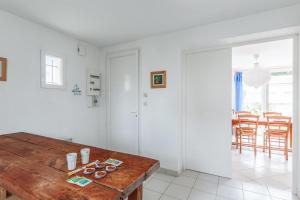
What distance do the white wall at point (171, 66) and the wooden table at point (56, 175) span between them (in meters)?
1.41

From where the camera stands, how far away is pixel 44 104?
2.36 m

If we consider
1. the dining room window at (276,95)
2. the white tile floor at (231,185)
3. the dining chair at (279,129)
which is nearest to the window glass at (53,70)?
the white tile floor at (231,185)

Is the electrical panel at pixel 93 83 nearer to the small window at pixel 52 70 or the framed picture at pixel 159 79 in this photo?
the small window at pixel 52 70

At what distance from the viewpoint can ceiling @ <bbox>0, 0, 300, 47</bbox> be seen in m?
1.77

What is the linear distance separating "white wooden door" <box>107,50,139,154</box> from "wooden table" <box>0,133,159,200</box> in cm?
156

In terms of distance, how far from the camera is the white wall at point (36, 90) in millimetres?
1986

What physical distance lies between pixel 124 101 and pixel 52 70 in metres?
1.29

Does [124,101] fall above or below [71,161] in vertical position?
above

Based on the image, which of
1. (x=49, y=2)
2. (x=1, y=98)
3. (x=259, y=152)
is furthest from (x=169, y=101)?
(x=259, y=152)

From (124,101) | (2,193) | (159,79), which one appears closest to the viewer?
(2,193)

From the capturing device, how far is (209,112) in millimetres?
2518

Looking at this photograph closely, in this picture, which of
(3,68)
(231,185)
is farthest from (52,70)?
(231,185)

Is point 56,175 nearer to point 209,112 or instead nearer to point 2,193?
point 2,193

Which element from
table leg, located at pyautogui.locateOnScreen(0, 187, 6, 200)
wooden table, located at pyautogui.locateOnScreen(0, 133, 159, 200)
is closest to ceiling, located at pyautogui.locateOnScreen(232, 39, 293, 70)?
wooden table, located at pyautogui.locateOnScreen(0, 133, 159, 200)
